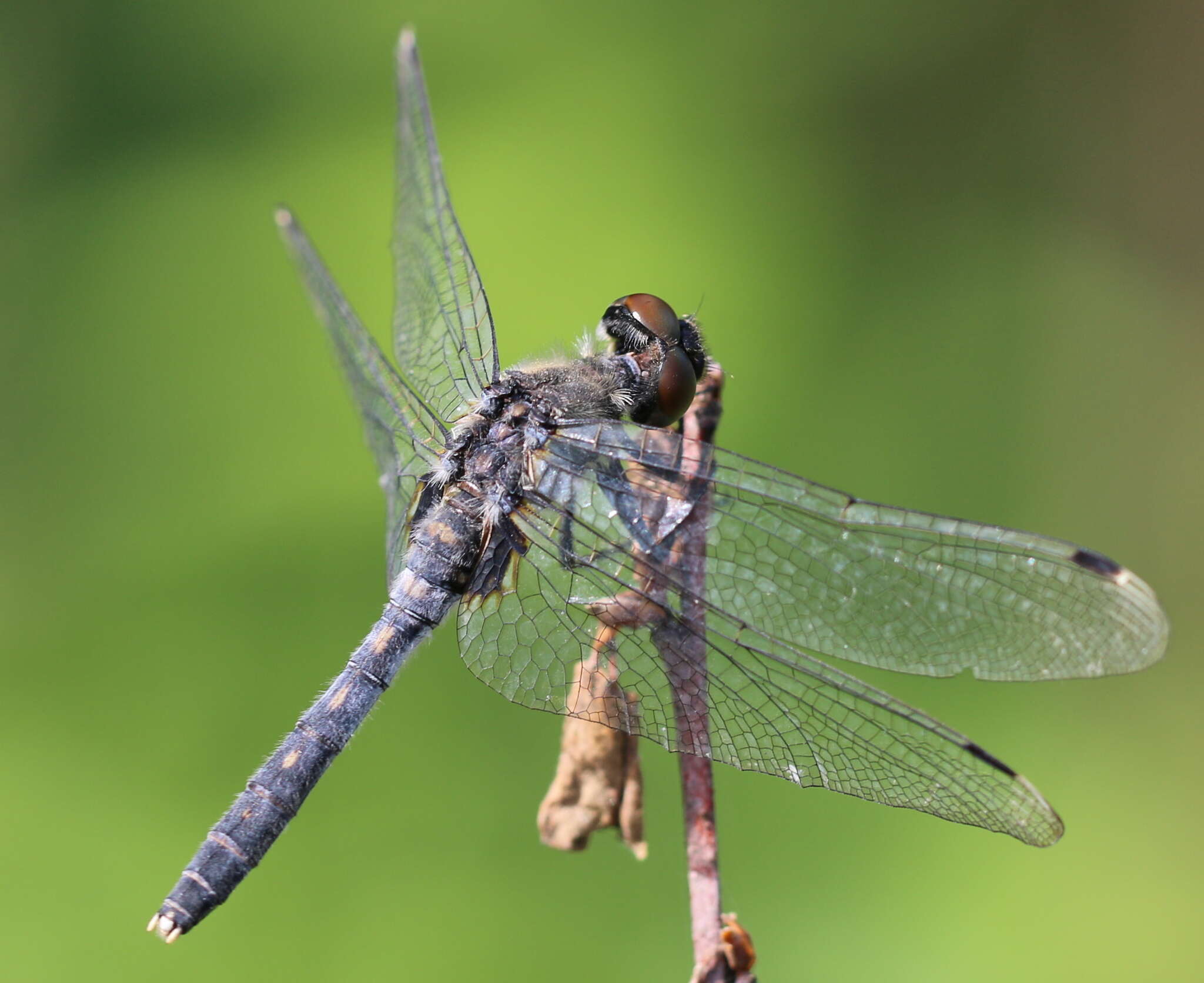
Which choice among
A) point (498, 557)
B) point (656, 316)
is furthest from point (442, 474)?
point (656, 316)

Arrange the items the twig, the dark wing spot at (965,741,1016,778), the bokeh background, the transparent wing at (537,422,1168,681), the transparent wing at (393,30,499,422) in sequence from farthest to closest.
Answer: the bokeh background, the transparent wing at (393,30,499,422), the transparent wing at (537,422,1168,681), the dark wing spot at (965,741,1016,778), the twig

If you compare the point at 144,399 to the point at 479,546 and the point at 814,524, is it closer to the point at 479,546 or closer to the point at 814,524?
the point at 479,546

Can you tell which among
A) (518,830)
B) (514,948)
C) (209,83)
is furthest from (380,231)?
(514,948)

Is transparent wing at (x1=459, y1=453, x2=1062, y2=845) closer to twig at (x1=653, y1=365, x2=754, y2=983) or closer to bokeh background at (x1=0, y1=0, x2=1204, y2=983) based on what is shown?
twig at (x1=653, y1=365, x2=754, y2=983)

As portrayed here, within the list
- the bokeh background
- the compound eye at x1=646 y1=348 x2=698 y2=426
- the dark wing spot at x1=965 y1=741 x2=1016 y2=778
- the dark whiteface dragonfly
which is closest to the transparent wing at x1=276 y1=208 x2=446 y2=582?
the dark whiteface dragonfly

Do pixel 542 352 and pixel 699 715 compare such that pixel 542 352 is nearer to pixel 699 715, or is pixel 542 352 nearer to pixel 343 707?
pixel 343 707

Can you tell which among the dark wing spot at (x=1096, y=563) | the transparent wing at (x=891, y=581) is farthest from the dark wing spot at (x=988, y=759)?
the dark wing spot at (x=1096, y=563)

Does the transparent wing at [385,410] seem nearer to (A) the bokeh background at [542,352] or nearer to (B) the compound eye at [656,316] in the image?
(B) the compound eye at [656,316]
